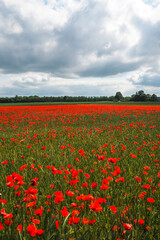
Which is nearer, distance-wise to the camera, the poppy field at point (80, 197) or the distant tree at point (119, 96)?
the poppy field at point (80, 197)

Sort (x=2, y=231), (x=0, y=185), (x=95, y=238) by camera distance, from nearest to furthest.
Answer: (x=95, y=238) → (x=2, y=231) → (x=0, y=185)

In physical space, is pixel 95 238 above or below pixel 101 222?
above

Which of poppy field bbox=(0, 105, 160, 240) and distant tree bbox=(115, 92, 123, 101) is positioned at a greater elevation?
distant tree bbox=(115, 92, 123, 101)

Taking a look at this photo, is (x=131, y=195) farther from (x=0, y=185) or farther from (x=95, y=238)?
(x=0, y=185)

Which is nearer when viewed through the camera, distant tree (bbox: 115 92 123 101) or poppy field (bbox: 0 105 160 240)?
poppy field (bbox: 0 105 160 240)

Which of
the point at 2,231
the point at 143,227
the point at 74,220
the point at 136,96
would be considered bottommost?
the point at 143,227

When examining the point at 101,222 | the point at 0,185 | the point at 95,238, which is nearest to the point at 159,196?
the point at 101,222

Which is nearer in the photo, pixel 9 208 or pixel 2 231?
pixel 2 231

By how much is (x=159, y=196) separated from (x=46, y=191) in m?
1.57

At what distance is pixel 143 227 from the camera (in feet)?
5.45

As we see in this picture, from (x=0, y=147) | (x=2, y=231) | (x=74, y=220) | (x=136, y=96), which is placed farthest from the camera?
(x=136, y=96)

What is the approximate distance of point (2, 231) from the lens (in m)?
1.49

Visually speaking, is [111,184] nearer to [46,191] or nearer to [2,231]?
[46,191]

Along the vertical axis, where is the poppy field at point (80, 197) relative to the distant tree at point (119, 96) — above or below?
below
